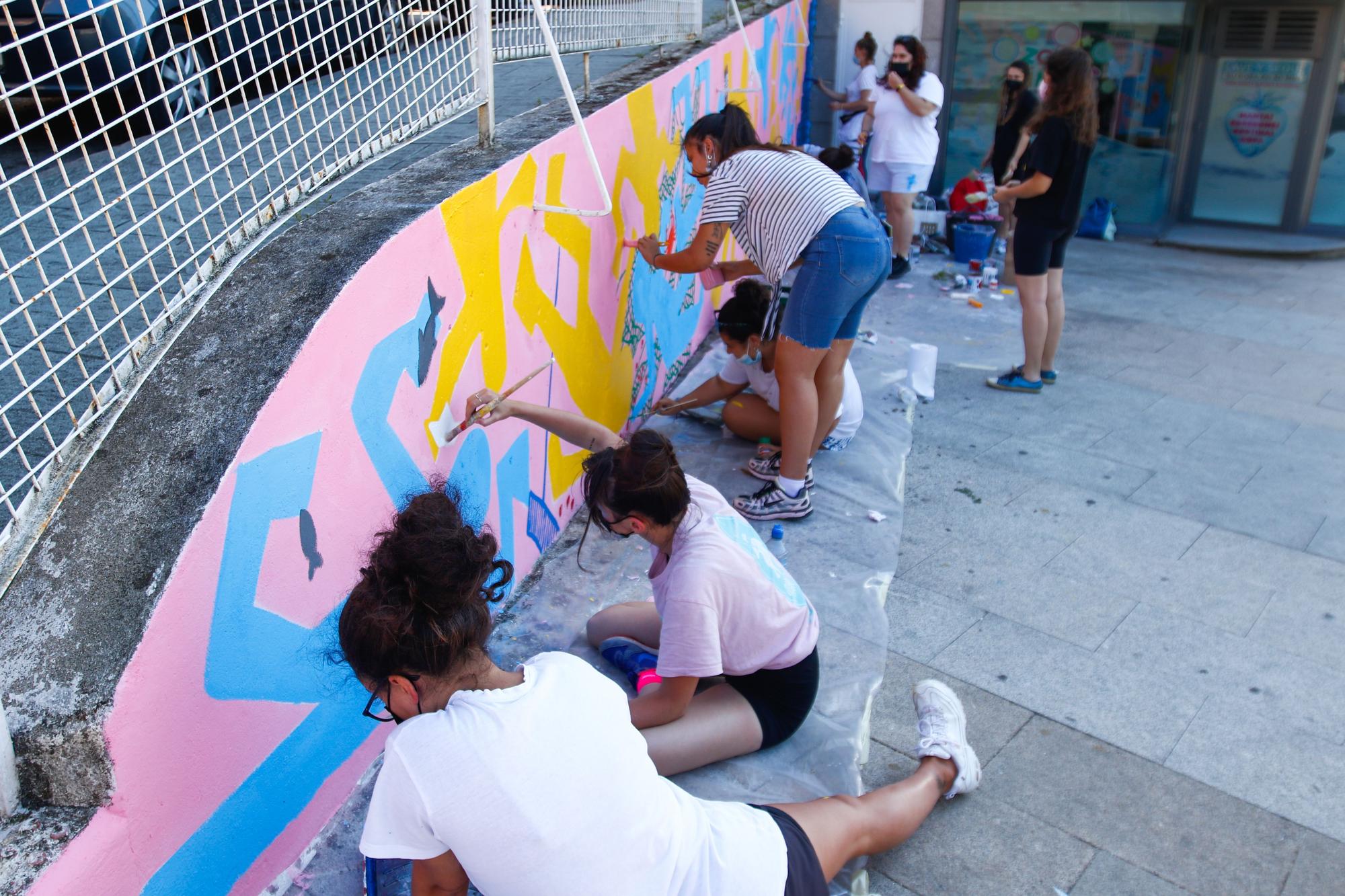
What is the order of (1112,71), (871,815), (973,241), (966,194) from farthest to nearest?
1. (1112,71)
2. (966,194)
3. (973,241)
4. (871,815)

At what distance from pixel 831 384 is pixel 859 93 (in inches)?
203

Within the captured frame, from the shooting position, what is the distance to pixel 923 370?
16.8 feet

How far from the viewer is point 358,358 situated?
2.33 m

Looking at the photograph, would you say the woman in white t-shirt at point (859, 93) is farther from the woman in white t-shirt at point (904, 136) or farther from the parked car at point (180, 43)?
the parked car at point (180, 43)

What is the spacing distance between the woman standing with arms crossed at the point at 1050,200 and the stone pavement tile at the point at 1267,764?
2.63m

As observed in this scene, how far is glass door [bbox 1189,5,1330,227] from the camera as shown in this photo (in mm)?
8430

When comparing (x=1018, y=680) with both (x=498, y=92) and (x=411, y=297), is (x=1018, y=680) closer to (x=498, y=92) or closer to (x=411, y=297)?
(x=411, y=297)

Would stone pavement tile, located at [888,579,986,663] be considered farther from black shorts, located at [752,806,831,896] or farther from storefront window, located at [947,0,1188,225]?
storefront window, located at [947,0,1188,225]

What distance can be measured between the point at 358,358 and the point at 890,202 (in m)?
5.77

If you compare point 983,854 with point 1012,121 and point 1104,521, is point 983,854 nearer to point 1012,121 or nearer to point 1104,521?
point 1104,521

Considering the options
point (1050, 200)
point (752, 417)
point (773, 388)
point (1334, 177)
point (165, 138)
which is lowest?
point (1334, 177)

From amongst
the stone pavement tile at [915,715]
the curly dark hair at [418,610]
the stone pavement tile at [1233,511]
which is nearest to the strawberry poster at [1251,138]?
the stone pavement tile at [1233,511]

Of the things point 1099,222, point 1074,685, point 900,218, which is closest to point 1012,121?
point 900,218

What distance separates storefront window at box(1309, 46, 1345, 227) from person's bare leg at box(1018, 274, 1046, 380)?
5.16m
